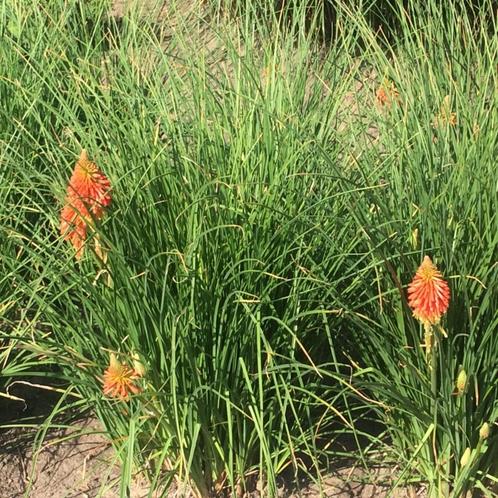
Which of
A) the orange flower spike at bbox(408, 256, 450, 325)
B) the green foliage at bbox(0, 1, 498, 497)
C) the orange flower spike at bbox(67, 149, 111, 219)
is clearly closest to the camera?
the orange flower spike at bbox(408, 256, 450, 325)

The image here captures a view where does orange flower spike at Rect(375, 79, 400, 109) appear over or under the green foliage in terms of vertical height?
over

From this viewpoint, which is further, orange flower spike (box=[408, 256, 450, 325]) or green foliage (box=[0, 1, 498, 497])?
green foliage (box=[0, 1, 498, 497])

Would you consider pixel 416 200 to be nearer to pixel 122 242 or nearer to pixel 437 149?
pixel 437 149

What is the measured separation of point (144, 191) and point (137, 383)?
0.55m

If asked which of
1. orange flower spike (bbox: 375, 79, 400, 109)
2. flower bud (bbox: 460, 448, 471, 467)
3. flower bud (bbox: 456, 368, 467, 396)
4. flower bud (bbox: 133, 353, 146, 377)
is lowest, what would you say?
flower bud (bbox: 460, 448, 471, 467)

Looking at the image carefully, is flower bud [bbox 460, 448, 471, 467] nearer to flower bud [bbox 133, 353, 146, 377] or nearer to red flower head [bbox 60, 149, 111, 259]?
flower bud [bbox 133, 353, 146, 377]

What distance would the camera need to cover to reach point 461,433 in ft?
7.51

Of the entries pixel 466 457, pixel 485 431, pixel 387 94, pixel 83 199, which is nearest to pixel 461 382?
pixel 485 431

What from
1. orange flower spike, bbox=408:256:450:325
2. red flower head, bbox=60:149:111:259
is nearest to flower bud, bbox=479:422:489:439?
orange flower spike, bbox=408:256:450:325

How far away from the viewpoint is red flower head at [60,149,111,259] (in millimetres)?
2072

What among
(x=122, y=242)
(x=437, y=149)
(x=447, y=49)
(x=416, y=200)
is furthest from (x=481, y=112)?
(x=122, y=242)

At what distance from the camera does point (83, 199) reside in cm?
207

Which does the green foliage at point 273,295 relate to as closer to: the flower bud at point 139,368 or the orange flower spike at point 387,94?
the flower bud at point 139,368

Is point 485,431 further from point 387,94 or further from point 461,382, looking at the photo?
point 387,94
